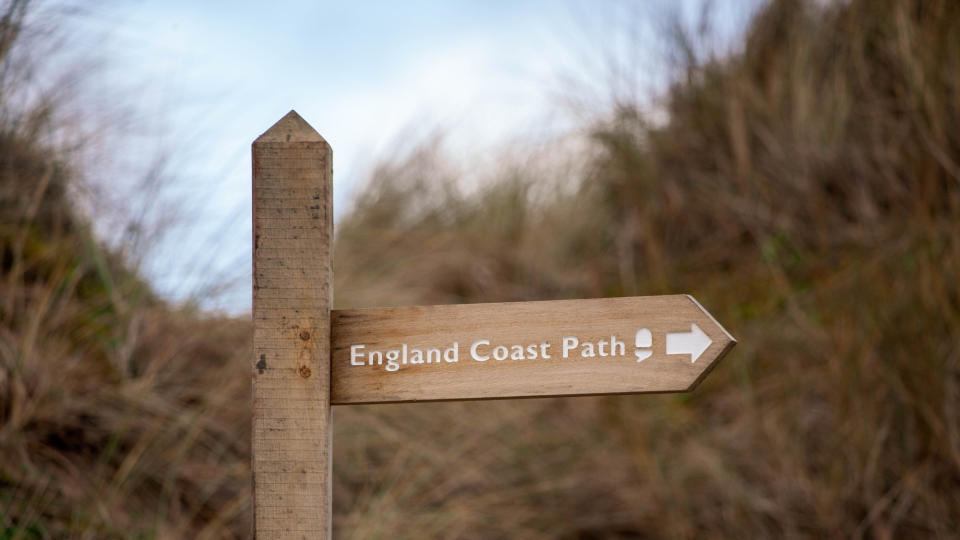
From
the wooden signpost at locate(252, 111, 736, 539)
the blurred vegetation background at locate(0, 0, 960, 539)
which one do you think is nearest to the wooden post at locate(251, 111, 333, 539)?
the wooden signpost at locate(252, 111, 736, 539)

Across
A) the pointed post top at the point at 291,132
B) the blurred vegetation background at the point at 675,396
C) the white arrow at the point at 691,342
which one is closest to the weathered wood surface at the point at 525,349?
the white arrow at the point at 691,342

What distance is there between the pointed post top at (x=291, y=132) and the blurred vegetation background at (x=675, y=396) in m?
1.20

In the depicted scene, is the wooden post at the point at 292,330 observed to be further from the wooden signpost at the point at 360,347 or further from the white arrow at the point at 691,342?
the white arrow at the point at 691,342

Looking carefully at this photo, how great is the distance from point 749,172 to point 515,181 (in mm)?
1493

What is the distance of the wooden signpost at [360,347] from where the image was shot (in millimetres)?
1135

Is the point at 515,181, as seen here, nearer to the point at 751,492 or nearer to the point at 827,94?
the point at 827,94

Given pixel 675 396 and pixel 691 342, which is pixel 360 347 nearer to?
pixel 691 342

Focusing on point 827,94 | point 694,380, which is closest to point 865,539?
point 694,380

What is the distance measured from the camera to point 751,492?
267cm

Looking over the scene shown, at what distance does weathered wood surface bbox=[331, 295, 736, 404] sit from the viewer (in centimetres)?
115

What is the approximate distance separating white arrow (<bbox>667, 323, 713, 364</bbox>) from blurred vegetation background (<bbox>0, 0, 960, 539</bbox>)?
141 cm

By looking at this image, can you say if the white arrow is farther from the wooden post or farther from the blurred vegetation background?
the blurred vegetation background

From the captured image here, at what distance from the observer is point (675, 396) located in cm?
362

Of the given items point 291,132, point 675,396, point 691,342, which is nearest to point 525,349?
point 691,342
